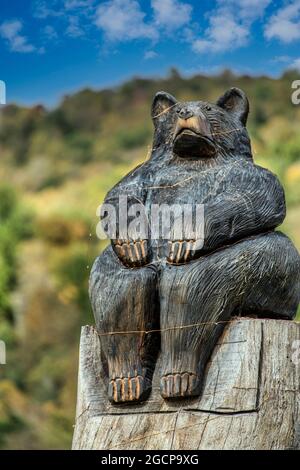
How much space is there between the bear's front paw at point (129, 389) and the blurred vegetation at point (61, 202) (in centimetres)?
1510

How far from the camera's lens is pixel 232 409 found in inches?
259

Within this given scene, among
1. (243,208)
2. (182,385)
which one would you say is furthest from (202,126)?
(182,385)

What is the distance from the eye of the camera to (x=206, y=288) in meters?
6.74

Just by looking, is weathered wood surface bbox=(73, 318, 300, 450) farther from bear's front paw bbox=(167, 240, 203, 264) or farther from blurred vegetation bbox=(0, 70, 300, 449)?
blurred vegetation bbox=(0, 70, 300, 449)

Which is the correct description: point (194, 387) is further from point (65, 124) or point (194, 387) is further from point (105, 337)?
point (65, 124)

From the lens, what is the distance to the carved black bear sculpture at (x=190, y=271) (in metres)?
6.75

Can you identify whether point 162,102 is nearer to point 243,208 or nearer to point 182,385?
point 243,208

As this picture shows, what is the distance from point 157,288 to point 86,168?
28176mm

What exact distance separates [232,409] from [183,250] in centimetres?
93

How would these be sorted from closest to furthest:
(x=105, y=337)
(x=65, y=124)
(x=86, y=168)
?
(x=105, y=337), (x=86, y=168), (x=65, y=124)

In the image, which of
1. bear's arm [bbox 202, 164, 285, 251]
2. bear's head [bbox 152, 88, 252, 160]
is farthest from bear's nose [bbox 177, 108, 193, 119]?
bear's arm [bbox 202, 164, 285, 251]

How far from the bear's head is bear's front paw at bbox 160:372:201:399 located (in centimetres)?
139

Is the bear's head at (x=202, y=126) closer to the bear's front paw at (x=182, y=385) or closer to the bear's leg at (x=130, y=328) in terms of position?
the bear's leg at (x=130, y=328)

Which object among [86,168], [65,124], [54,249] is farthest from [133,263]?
[65,124]
